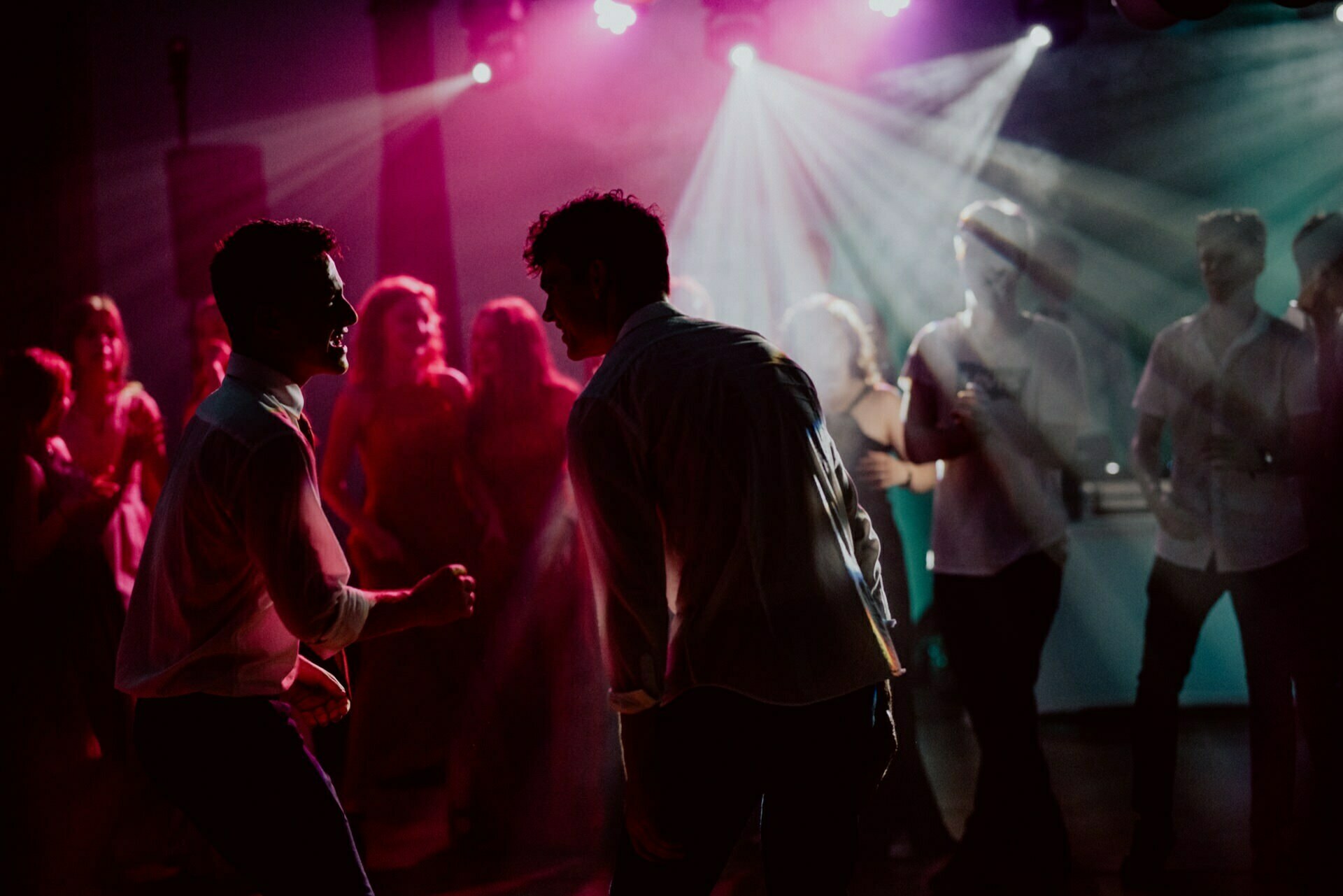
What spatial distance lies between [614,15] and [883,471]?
301 cm

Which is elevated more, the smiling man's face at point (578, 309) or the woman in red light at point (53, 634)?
the smiling man's face at point (578, 309)

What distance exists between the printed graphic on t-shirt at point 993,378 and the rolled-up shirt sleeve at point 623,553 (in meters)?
1.89

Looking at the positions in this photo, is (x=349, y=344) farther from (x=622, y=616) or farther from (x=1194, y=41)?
→ (x=1194, y=41)

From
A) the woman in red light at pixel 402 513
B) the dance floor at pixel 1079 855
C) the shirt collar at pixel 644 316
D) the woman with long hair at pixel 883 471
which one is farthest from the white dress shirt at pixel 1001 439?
the shirt collar at pixel 644 316

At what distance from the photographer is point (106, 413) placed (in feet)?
12.4

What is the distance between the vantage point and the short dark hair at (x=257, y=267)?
5.51 feet

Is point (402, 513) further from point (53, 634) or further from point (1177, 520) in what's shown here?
point (1177, 520)

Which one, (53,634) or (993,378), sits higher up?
(993,378)

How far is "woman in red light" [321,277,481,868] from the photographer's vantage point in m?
3.74

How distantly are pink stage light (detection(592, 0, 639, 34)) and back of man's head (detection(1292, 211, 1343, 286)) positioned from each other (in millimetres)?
3058

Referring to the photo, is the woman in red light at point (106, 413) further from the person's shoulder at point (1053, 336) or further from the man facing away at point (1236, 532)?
the man facing away at point (1236, 532)

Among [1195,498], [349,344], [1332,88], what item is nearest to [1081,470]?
[1195,498]

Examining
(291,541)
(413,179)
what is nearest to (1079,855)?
(291,541)

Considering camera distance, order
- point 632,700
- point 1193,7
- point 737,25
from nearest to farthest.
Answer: point 632,700
point 1193,7
point 737,25
